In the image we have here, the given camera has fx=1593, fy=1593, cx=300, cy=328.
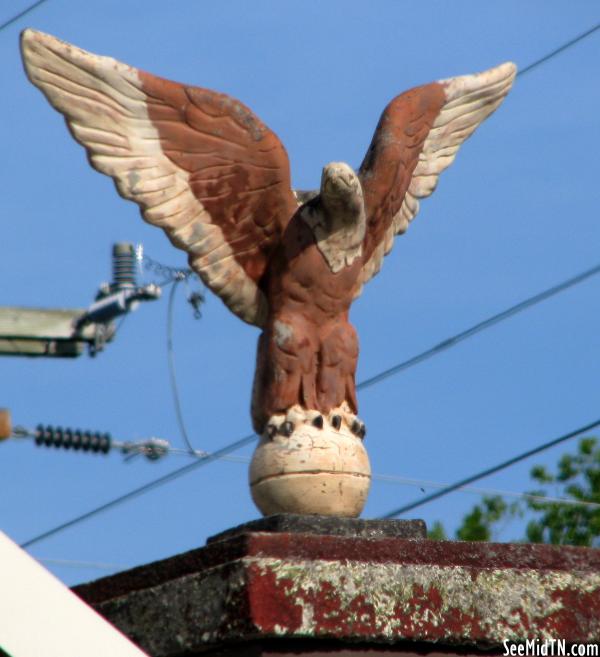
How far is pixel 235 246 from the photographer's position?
176 inches

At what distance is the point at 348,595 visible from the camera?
383cm

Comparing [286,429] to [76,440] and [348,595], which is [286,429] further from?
[76,440]

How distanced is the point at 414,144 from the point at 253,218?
64 cm

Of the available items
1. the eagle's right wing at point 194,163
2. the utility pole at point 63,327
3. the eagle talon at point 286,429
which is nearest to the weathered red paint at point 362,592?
the eagle talon at point 286,429

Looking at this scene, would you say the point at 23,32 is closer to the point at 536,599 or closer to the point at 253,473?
the point at 253,473

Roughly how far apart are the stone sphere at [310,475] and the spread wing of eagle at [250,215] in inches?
2.7

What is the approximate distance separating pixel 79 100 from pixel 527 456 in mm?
3470

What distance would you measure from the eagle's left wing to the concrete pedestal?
0.96 m

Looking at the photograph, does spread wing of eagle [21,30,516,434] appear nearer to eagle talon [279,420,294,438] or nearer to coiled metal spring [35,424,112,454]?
eagle talon [279,420,294,438]

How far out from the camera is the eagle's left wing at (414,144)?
4.64 meters

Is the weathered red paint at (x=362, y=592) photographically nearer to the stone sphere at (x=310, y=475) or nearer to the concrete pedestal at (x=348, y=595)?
the concrete pedestal at (x=348, y=595)

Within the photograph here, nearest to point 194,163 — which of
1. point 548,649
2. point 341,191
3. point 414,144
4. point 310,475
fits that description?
point 341,191

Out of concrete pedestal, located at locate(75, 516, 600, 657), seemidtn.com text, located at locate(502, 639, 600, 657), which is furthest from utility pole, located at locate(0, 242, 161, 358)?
seemidtn.com text, located at locate(502, 639, 600, 657)

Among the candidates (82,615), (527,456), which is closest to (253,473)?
(82,615)
